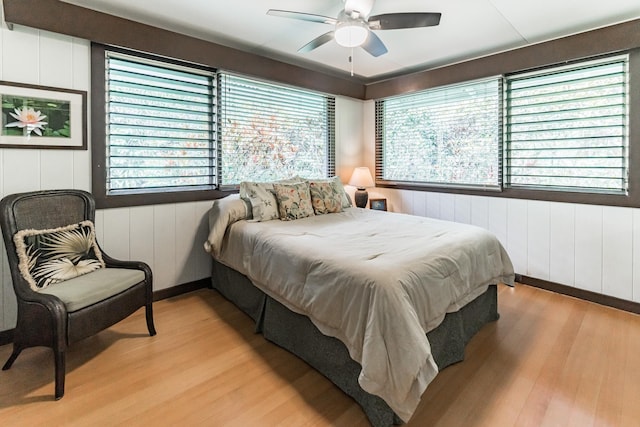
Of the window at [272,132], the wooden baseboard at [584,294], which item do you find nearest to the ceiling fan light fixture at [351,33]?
the window at [272,132]

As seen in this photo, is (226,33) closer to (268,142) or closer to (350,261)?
(268,142)

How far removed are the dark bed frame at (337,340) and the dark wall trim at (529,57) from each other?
2.29 metres

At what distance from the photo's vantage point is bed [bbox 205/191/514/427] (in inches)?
62.1

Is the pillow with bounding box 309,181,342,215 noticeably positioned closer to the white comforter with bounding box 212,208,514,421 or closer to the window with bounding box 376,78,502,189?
the white comforter with bounding box 212,208,514,421

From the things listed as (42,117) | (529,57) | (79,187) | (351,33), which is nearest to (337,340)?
(351,33)

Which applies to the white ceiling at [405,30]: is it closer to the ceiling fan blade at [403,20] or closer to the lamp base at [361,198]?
the ceiling fan blade at [403,20]

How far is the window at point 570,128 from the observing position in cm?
299

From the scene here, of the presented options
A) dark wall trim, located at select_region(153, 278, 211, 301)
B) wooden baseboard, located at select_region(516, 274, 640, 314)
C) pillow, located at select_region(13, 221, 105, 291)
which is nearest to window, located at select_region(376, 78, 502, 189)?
wooden baseboard, located at select_region(516, 274, 640, 314)

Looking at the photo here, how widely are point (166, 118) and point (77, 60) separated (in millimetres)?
770

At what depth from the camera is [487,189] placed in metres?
3.82

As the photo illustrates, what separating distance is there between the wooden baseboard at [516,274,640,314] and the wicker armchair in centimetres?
362

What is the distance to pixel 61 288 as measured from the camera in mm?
2055

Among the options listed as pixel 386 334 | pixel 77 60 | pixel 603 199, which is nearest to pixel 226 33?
pixel 77 60

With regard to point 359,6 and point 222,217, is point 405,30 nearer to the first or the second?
point 359,6
